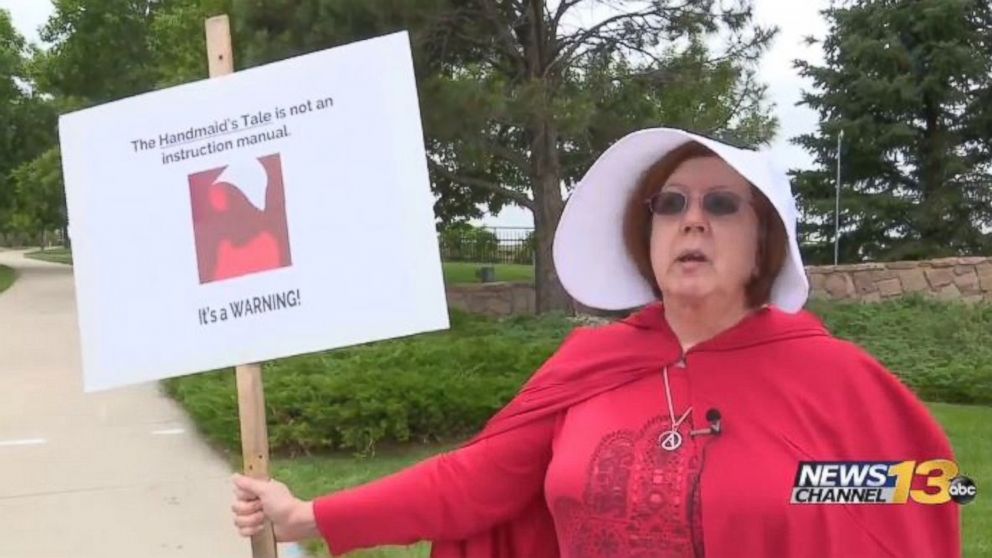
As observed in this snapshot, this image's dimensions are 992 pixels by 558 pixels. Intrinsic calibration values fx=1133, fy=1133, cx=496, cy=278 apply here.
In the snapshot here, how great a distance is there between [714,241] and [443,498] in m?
0.71

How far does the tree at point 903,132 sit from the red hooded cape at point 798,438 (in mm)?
17603

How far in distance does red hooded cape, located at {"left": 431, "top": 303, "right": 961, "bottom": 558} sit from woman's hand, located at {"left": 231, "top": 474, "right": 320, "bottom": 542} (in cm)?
79

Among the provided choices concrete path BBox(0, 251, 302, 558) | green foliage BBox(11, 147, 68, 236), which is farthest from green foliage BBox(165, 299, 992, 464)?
green foliage BBox(11, 147, 68, 236)

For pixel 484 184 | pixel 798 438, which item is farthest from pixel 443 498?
pixel 484 184

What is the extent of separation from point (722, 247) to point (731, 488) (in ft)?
1.34

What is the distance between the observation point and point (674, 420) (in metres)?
1.89

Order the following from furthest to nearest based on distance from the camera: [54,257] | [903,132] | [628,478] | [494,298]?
[54,257], [903,132], [494,298], [628,478]

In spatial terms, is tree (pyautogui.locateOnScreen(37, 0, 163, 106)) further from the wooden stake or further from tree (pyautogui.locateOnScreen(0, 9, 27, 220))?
the wooden stake

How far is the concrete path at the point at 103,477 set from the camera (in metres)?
5.37

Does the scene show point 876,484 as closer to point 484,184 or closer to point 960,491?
point 960,491

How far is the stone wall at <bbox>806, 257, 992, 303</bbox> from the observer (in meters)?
15.4

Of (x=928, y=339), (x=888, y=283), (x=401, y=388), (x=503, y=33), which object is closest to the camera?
(x=401, y=388)

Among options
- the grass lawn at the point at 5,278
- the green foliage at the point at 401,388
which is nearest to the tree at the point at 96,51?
the grass lawn at the point at 5,278

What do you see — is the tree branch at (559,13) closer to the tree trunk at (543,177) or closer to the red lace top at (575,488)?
the tree trunk at (543,177)
